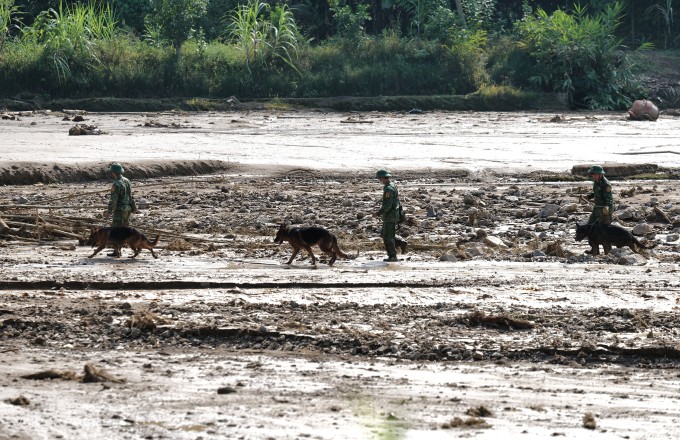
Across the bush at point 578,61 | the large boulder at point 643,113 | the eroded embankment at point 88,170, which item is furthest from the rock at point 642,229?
the bush at point 578,61

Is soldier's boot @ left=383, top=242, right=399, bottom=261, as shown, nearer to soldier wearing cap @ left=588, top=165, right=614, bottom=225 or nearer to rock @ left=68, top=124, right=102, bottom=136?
soldier wearing cap @ left=588, top=165, right=614, bottom=225

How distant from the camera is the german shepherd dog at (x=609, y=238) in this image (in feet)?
43.4

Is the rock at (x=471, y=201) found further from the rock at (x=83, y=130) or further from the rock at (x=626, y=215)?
the rock at (x=83, y=130)

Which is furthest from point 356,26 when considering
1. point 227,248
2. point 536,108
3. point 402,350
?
point 402,350

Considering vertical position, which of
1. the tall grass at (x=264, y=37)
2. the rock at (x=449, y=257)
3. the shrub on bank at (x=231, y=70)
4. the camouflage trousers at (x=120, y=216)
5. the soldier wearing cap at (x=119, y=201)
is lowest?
the rock at (x=449, y=257)

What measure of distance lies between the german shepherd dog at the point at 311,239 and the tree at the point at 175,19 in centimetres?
2093

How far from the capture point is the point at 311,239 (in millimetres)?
12203

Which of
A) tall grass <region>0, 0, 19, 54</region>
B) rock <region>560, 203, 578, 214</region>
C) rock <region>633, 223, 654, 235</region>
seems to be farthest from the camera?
tall grass <region>0, 0, 19, 54</region>

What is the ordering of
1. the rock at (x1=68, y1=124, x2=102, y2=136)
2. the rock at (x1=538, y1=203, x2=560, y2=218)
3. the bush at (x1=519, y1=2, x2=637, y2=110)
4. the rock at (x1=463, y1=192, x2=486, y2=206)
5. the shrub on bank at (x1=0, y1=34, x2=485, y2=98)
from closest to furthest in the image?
the rock at (x1=538, y1=203, x2=560, y2=218), the rock at (x1=463, y1=192, x2=486, y2=206), the rock at (x1=68, y1=124, x2=102, y2=136), the shrub on bank at (x1=0, y1=34, x2=485, y2=98), the bush at (x1=519, y1=2, x2=637, y2=110)

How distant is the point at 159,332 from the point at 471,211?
769 cm

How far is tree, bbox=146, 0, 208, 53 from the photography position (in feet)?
106

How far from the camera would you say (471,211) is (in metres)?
15.9

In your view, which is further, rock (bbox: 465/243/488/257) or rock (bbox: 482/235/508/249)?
rock (bbox: 482/235/508/249)

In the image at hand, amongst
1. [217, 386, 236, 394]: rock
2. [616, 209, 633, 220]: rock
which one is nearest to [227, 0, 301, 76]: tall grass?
[616, 209, 633, 220]: rock
